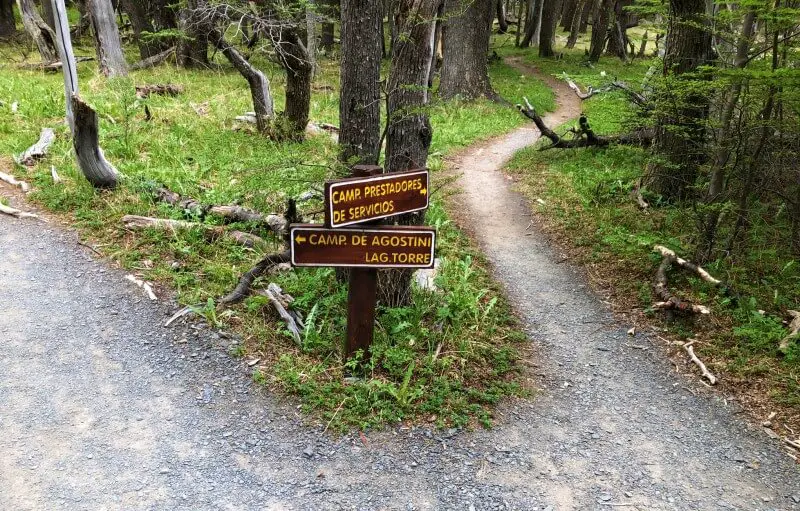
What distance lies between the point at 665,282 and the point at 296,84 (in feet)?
25.0

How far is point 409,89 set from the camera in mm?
4645

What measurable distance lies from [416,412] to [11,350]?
12.0ft

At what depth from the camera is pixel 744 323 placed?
18.1ft

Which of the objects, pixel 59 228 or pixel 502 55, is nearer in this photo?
pixel 59 228

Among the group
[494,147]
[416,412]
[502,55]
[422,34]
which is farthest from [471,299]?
[502,55]

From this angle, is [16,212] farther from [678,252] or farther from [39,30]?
[39,30]

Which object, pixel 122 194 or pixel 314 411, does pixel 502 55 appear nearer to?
pixel 122 194

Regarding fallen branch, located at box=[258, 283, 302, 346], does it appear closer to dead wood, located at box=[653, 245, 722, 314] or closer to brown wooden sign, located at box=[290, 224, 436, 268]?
brown wooden sign, located at box=[290, 224, 436, 268]

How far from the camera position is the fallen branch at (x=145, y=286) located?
570cm

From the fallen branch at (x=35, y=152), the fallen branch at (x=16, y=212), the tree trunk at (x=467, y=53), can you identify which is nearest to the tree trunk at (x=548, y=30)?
the tree trunk at (x=467, y=53)

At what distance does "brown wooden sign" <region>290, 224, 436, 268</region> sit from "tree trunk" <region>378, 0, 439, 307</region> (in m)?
0.90

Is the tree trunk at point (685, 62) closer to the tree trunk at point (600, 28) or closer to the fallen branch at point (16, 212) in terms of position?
the fallen branch at point (16, 212)

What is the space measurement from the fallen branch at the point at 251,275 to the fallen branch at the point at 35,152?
559 centimetres

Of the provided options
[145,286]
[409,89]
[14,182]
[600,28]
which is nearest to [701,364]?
[409,89]
